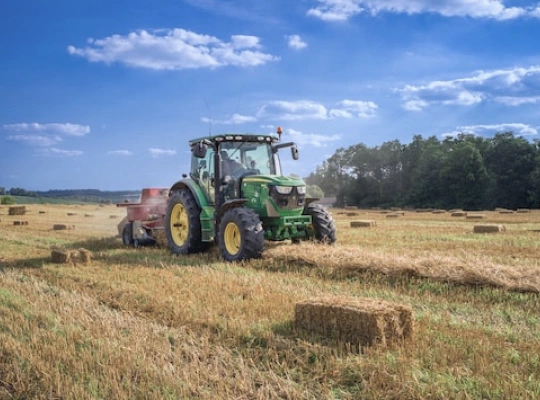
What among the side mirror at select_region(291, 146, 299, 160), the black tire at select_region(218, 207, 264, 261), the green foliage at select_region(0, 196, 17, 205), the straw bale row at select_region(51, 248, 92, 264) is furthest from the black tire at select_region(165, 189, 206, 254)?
the green foliage at select_region(0, 196, 17, 205)

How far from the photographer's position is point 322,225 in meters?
10.5

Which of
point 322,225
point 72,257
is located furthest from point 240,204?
point 72,257

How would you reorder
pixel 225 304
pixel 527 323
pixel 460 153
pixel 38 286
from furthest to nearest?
1. pixel 460 153
2. pixel 38 286
3. pixel 225 304
4. pixel 527 323

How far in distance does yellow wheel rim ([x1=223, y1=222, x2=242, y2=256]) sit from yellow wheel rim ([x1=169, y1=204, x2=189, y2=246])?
1.85 meters

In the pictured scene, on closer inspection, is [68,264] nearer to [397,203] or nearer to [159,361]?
[159,361]

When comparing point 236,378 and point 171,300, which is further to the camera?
point 171,300

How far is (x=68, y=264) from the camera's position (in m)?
9.76

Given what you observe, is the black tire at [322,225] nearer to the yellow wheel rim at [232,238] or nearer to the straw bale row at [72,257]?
the yellow wheel rim at [232,238]

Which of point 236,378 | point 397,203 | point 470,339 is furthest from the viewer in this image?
point 397,203

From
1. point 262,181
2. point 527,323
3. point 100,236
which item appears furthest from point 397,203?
point 527,323

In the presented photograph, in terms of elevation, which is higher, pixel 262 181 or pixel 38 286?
pixel 262 181

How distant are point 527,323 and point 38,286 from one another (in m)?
6.17

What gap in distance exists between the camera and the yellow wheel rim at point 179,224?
1178cm

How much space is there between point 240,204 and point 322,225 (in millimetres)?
1595
